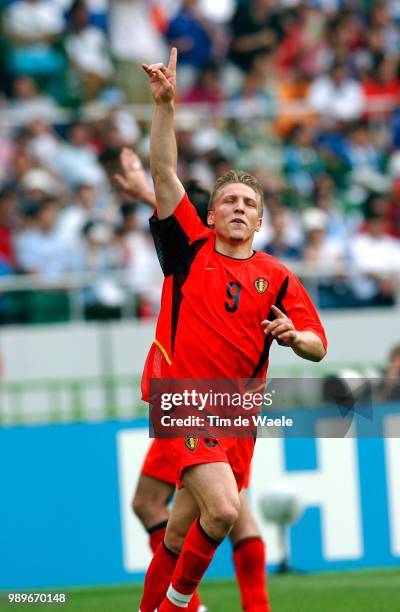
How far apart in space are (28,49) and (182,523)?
31.6 ft

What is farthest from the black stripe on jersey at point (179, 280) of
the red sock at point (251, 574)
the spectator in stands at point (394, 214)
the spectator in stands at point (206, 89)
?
the spectator in stands at point (206, 89)

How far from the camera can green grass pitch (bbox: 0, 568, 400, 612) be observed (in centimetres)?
859

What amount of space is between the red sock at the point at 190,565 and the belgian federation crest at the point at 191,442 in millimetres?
365

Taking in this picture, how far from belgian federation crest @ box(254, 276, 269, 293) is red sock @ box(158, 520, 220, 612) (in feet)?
3.82

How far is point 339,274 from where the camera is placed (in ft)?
42.3

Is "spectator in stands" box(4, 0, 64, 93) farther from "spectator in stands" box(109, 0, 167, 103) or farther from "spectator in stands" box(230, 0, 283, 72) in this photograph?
"spectator in stands" box(230, 0, 283, 72)

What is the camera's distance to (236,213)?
6676 millimetres

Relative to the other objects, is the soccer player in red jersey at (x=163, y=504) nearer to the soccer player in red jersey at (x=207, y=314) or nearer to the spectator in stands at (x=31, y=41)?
the soccer player in red jersey at (x=207, y=314)

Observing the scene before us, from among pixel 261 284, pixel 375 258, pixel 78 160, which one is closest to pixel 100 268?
pixel 78 160

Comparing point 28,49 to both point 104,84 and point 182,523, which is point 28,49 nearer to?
point 104,84

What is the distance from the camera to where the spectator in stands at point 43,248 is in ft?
41.8

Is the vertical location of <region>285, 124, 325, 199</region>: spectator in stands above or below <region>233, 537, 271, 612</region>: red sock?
above

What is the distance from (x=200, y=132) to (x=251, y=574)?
8.46m

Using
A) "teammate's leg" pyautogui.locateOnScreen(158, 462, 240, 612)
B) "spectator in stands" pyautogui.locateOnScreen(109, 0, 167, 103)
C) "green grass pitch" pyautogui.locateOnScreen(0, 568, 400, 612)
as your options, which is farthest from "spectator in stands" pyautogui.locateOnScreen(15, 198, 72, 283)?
"teammate's leg" pyautogui.locateOnScreen(158, 462, 240, 612)
